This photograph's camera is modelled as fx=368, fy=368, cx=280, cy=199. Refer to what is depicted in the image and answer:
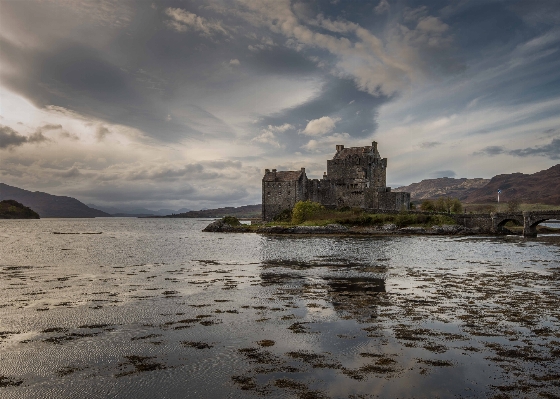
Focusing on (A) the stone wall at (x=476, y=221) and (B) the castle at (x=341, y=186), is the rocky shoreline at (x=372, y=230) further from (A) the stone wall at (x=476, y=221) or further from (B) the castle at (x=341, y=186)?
(B) the castle at (x=341, y=186)

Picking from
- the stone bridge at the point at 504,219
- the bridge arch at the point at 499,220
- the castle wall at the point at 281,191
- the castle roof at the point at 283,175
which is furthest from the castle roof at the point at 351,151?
the bridge arch at the point at 499,220

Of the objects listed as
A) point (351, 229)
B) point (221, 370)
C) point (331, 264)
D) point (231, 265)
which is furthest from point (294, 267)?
point (351, 229)

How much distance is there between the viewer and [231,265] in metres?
32.9

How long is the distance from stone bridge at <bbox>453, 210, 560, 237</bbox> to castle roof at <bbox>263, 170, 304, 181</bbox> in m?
40.6

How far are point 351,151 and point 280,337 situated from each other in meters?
92.6

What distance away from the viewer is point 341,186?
101 meters

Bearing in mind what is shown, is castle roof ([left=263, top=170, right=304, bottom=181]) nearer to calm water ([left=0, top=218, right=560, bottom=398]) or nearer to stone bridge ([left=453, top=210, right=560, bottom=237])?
stone bridge ([left=453, top=210, right=560, bottom=237])

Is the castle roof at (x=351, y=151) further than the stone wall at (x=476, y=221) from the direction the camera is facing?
Yes

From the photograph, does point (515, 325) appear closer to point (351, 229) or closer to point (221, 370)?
point (221, 370)

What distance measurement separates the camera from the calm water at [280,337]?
8.73 m

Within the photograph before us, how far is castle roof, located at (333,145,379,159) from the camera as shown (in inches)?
3905

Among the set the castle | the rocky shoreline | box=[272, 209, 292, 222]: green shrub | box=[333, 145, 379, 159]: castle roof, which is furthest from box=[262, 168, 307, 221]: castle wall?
the rocky shoreline

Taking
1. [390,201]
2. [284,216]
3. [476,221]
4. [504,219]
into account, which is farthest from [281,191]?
[504,219]

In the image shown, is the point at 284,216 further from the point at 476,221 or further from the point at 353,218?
the point at 476,221
